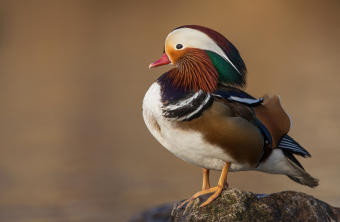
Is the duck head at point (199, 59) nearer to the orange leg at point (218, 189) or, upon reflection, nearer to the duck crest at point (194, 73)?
the duck crest at point (194, 73)

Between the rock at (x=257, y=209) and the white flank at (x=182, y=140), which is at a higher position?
the white flank at (x=182, y=140)

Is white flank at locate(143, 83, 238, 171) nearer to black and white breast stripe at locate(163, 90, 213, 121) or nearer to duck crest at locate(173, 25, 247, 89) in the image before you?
black and white breast stripe at locate(163, 90, 213, 121)

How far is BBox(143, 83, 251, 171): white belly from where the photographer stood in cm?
167

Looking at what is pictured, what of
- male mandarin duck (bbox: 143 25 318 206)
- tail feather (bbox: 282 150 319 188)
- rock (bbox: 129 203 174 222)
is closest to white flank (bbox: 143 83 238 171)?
male mandarin duck (bbox: 143 25 318 206)

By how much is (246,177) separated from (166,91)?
2.36m

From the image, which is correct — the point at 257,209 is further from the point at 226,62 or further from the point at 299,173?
the point at 226,62

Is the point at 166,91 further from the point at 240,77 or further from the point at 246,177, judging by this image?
the point at 246,177

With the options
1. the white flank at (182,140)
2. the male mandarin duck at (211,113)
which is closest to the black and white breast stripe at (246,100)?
the male mandarin duck at (211,113)

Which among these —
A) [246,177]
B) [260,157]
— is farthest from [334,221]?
[246,177]

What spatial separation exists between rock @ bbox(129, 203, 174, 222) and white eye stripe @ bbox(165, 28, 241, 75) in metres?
1.12

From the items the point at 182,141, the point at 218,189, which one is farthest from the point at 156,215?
the point at 182,141

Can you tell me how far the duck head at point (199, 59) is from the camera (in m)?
1.74

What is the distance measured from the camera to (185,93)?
67.1 inches

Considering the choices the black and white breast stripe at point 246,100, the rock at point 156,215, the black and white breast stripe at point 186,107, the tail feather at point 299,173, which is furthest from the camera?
the rock at point 156,215
